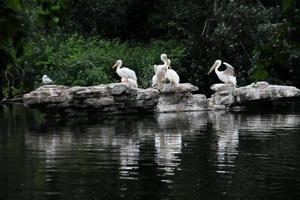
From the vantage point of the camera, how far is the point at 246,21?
28.4m

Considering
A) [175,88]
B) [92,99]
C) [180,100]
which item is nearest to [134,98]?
[92,99]

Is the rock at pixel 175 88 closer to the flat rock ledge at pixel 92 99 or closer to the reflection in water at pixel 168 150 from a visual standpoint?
the flat rock ledge at pixel 92 99

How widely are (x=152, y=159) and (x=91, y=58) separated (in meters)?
18.4

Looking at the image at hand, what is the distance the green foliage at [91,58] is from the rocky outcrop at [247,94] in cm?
515

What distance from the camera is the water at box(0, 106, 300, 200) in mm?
8883

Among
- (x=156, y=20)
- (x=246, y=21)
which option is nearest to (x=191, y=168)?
(x=246, y=21)

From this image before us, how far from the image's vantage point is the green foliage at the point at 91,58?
28.9 meters

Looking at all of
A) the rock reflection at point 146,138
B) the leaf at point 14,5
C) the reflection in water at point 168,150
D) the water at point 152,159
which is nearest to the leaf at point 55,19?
the leaf at point 14,5

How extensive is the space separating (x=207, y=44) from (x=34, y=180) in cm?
2067

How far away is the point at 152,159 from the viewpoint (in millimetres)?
11922

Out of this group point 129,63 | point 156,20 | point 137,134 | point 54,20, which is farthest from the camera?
point 156,20

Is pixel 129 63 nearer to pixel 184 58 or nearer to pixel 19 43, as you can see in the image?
pixel 184 58

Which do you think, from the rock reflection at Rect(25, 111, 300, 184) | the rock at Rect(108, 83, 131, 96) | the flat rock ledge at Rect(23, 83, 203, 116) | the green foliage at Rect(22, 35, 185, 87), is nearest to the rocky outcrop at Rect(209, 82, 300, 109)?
the rock reflection at Rect(25, 111, 300, 184)

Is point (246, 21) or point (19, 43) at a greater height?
point (246, 21)
